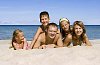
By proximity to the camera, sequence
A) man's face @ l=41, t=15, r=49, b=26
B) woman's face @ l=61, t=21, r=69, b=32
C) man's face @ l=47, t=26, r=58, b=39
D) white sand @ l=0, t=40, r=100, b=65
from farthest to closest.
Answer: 1. woman's face @ l=61, t=21, r=69, b=32
2. man's face @ l=41, t=15, r=49, b=26
3. man's face @ l=47, t=26, r=58, b=39
4. white sand @ l=0, t=40, r=100, b=65

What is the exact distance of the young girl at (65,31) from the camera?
5637 mm

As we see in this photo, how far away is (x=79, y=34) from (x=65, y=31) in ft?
0.99

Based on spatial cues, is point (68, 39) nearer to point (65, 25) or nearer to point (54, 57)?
point (65, 25)

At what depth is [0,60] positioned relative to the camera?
4.11m

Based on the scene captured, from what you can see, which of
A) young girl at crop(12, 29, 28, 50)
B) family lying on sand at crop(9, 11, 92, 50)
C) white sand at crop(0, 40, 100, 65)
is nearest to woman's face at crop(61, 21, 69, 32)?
family lying on sand at crop(9, 11, 92, 50)

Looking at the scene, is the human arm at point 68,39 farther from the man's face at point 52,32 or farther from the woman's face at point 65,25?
the man's face at point 52,32

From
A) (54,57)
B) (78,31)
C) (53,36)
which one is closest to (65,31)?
(78,31)

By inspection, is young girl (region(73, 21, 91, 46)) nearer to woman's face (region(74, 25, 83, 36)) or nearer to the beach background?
woman's face (region(74, 25, 83, 36))

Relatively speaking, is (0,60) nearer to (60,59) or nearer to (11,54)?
(11,54)

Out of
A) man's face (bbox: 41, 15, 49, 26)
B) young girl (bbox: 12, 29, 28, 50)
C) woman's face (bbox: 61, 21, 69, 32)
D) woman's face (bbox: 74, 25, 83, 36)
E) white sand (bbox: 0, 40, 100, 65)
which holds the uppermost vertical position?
man's face (bbox: 41, 15, 49, 26)

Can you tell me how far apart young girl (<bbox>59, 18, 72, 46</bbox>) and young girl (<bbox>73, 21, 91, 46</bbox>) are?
141 mm

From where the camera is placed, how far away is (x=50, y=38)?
539 centimetres

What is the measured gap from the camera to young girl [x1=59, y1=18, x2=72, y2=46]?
564cm

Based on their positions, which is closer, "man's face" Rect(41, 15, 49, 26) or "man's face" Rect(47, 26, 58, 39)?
"man's face" Rect(47, 26, 58, 39)
